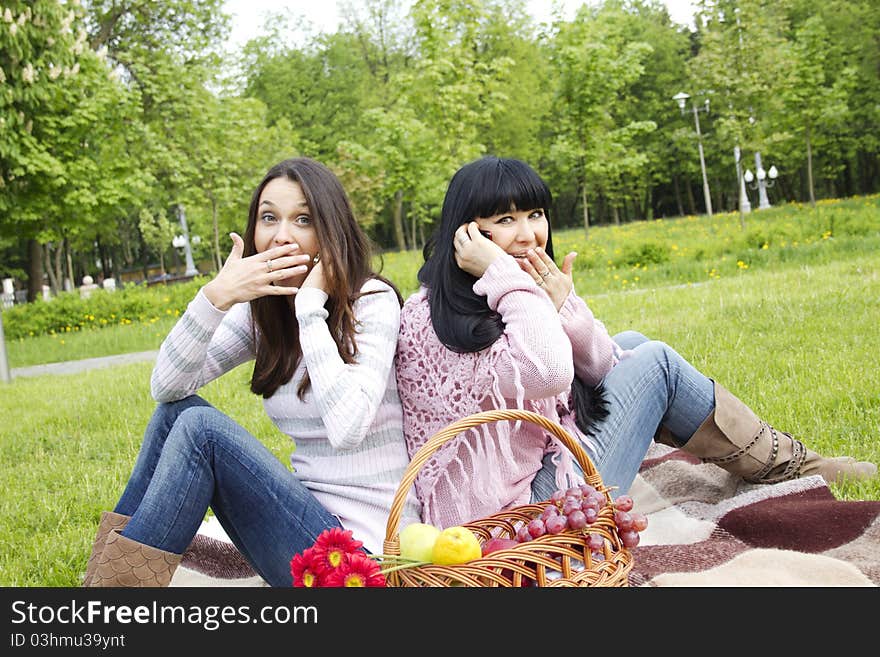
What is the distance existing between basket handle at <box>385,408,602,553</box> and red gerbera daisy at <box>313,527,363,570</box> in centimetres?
13

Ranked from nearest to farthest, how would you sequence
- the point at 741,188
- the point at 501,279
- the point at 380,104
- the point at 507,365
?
the point at 507,365, the point at 501,279, the point at 741,188, the point at 380,104

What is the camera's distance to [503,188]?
2.70 m

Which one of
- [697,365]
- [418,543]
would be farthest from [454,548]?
[697,365]

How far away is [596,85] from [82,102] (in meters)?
8.96

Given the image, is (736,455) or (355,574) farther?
(736,455)

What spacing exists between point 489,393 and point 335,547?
2.42ft

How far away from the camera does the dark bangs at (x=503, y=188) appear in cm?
270

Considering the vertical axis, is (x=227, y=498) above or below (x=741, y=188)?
below

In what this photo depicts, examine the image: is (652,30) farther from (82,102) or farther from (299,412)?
(299,412)

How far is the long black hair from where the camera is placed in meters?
2.63

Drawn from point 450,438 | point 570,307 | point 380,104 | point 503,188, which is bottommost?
point 450,438

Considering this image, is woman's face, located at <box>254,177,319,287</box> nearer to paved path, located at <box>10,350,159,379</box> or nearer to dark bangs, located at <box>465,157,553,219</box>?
dark bangs, located at <box>465,157,553,219</box>

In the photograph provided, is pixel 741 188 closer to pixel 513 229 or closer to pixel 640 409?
pixel 640 409
